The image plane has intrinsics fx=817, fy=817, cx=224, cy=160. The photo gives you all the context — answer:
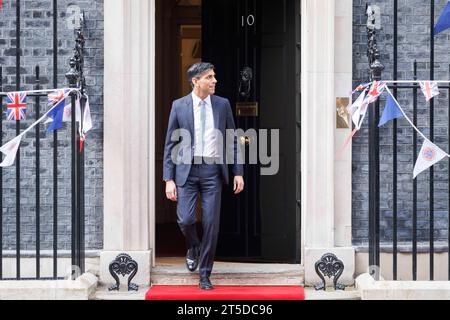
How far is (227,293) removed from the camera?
6824 millimetres

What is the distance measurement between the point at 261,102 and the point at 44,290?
9.12 feet

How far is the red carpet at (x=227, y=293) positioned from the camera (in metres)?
6.78

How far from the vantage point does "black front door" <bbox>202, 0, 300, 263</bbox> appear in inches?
311

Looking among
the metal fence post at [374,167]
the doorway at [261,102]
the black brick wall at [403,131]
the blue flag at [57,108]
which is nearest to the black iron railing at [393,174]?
the metal fence post at [374,167]

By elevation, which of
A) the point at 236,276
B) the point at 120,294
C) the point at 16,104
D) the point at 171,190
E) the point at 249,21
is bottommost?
the point at 120,294

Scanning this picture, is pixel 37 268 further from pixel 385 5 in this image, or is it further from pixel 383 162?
pixel 385 5

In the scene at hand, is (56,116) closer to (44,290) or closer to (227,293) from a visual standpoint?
(44,290)

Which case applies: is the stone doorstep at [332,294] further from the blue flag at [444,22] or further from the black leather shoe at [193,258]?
the blue flag at [444,22]

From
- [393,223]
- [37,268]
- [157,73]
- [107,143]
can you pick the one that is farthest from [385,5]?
[157,73]

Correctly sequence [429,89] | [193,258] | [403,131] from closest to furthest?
1. [429,89]
2. [193,258]
3. [403,131]

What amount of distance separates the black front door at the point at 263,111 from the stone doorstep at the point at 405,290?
1.29 meters

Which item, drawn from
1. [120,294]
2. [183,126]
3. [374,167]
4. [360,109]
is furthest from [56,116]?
[374,167]

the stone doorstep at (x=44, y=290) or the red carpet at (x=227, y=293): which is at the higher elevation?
the stone doorstep at (x=44, y=290)

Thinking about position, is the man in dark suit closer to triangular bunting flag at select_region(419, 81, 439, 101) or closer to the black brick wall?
the black brick wall
